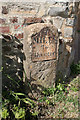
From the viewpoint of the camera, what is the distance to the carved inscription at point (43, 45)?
7.16 ft

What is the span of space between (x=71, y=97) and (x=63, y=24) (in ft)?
4.04

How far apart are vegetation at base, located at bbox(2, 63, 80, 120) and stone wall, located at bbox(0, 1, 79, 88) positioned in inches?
15.8

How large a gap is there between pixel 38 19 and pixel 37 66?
2.38 ft

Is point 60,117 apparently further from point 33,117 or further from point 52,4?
point 52,4

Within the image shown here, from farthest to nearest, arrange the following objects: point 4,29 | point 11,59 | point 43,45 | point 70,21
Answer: point 70,21 → point 11,59 → point 4,29 → point 43,45

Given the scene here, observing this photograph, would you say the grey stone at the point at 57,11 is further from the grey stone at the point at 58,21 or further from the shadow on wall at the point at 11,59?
the shadow on wall at the point at 11,59

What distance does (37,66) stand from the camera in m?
2.31

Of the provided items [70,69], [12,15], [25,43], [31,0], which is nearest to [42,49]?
[25,43]

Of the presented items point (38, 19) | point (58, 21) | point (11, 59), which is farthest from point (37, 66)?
point (58, 21)

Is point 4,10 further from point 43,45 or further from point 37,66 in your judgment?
point 37,66

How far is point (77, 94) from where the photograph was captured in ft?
8.73

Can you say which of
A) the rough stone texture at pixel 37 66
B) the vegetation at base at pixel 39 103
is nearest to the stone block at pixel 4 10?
the rough stone texture at pixel 37 66

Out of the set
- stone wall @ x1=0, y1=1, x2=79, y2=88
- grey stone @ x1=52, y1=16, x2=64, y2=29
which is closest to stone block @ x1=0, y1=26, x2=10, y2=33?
stone wall @ x1=0, y1=1, x2=79, y2=88

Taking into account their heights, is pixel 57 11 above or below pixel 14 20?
above
